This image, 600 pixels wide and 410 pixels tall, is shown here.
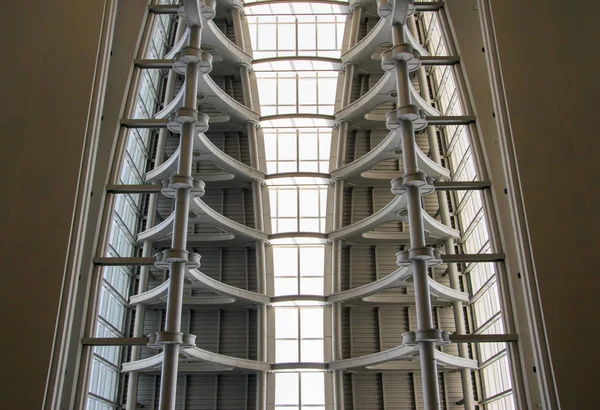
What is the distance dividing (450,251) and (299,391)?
8993 millimetres

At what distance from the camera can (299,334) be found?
89.5 ft

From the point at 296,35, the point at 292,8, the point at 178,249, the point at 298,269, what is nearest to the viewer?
the point at 178,249

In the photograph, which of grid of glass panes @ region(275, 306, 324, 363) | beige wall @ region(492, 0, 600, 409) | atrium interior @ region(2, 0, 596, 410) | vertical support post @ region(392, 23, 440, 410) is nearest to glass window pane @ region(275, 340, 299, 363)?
grid of glass panes @ region(275, 306, 324, 363)

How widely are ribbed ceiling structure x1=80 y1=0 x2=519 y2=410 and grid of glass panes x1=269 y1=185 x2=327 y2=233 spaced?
8cm

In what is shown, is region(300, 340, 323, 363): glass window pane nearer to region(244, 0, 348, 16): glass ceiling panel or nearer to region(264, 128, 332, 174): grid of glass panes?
region(264, 128, 332, 174): grid of glass panes

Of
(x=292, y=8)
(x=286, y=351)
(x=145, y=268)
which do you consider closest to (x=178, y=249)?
(x=145, y=268)

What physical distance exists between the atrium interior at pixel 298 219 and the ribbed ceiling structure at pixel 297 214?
10 cm

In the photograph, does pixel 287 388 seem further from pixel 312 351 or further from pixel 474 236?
pixel 474 236

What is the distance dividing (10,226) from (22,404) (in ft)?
13.1

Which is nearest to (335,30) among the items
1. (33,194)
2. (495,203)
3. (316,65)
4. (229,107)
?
(316,65)

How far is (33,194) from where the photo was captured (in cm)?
1436

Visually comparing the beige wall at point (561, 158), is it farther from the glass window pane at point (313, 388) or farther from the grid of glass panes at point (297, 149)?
the glass window pane at point (313, 388)

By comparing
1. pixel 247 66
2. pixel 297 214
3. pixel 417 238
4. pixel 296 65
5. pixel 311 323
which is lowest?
pixel 311 323

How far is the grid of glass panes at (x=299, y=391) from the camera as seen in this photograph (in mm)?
26172
